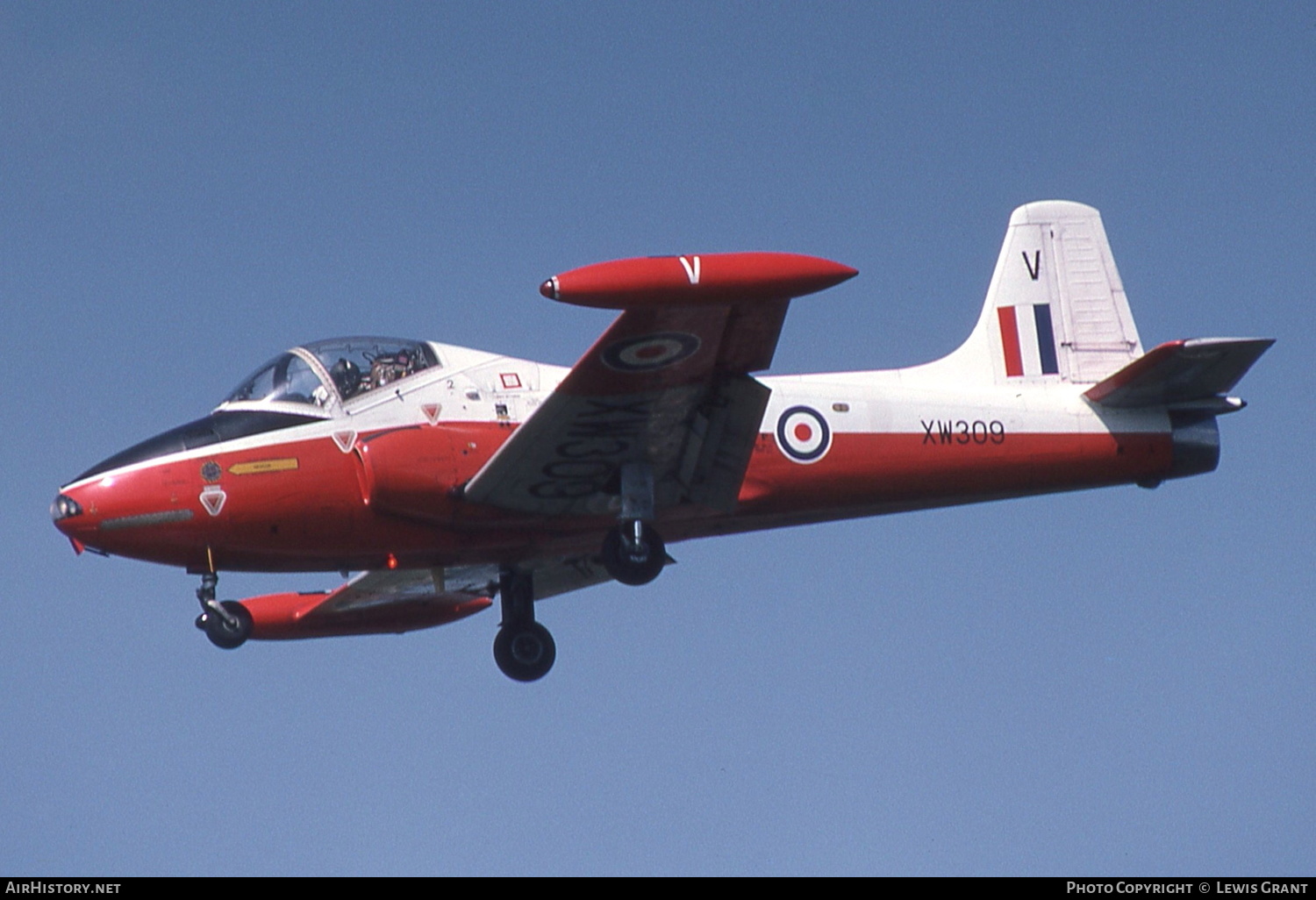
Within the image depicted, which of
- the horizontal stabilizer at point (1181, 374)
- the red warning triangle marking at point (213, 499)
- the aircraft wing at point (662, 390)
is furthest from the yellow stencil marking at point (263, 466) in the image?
the horizontal stabilizer at point (1181, 374)

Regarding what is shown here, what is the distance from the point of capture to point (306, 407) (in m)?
16.7

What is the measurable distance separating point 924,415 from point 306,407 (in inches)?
239

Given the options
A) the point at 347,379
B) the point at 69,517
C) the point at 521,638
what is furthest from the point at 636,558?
the point at 69,517

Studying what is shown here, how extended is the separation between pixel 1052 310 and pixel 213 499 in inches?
356

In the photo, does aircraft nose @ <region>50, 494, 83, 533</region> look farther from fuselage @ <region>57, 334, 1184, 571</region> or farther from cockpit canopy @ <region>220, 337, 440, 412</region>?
cockpit canopy @ <region>220, 337, 440, 412</region>

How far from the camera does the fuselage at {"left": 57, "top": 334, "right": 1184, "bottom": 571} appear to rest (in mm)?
16250

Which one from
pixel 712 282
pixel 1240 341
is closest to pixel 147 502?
pixel 712 282

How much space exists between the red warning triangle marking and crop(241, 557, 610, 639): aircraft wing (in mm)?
3243

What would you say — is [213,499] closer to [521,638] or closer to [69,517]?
[69,517]

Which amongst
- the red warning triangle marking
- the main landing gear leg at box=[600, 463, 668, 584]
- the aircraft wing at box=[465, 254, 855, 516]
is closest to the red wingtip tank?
the aircraft wing at box=[465, 254, 855, 516]

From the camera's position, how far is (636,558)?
54.1 ft

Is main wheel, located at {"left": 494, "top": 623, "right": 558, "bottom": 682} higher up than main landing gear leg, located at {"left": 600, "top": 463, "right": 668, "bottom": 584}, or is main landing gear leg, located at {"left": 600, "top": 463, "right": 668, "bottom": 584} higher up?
main landing gear leg, located at {"left": 600, "top": 463, "right": 668, "bottom": 584}

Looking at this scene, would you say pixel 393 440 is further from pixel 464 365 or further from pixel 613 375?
pixel 613 375

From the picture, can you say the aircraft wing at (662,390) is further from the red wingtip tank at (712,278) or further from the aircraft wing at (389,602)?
the aircraft wing at (389,602)
